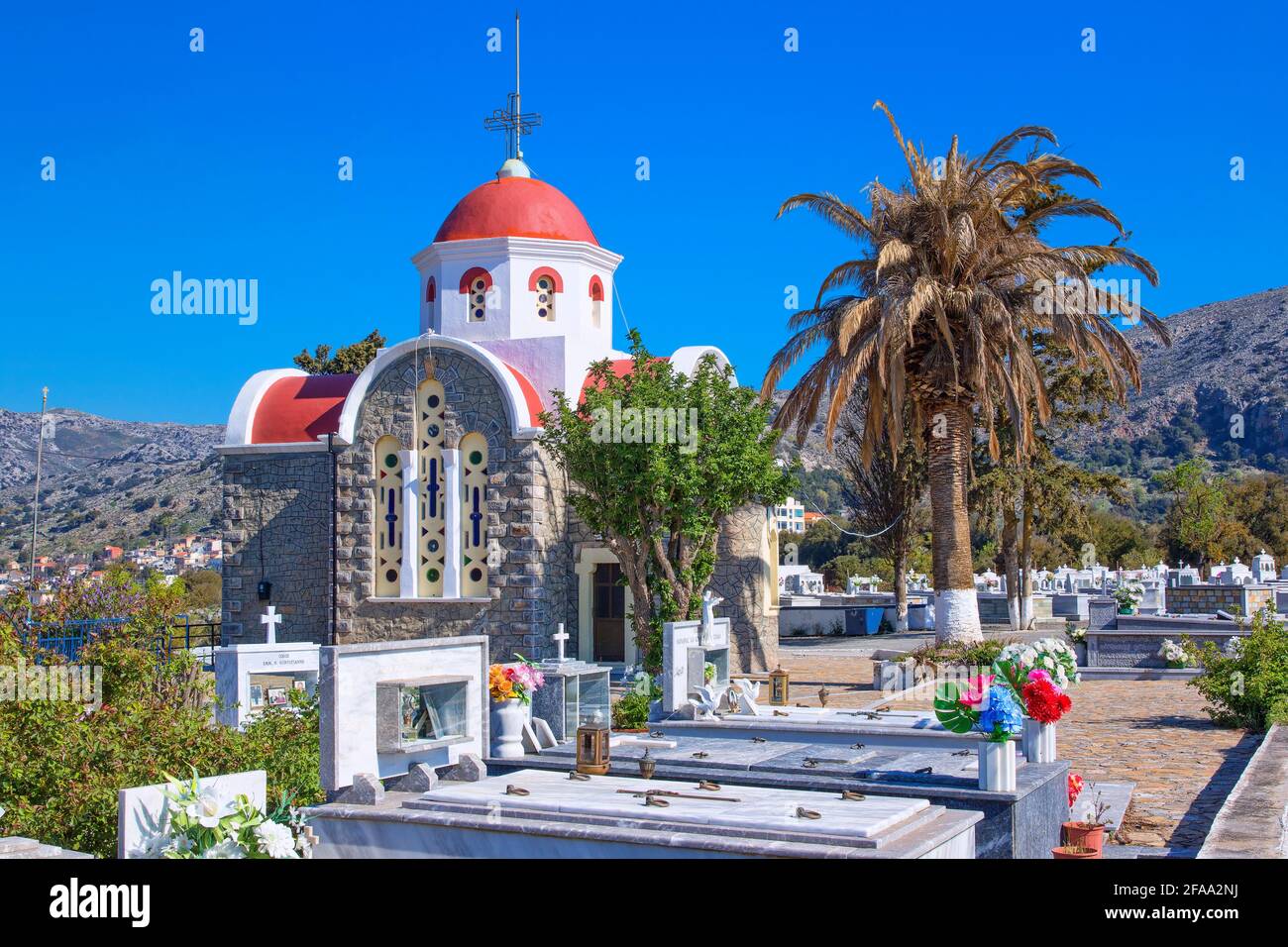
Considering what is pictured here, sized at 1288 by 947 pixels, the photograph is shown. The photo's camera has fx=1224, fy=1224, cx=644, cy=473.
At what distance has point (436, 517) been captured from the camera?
2178 cm

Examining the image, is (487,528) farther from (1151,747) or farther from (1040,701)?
(1040,701)

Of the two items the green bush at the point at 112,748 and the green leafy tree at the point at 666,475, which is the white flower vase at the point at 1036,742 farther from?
the green leafy tree at the point at 666,475

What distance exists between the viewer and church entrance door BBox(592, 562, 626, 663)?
72.7 feet

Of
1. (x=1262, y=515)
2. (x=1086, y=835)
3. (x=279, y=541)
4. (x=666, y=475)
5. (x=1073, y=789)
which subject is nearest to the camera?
(x=1086, y=835)

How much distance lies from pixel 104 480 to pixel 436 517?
71675mm

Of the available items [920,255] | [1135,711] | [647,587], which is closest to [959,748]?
[1135,711]

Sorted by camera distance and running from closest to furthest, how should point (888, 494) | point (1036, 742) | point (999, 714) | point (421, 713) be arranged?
point (999, 714), point (421, 713), point (1036, 742), point (888, 494)

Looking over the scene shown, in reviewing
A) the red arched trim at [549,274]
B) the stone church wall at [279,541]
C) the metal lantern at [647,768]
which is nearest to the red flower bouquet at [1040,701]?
the metal lantern at [647,768]

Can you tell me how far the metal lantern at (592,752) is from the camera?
29.0ft

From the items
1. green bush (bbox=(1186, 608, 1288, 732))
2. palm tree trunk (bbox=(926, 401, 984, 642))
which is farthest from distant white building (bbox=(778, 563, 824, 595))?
green bush (bbox=(1186, 608, 1288, 732))

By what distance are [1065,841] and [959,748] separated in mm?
2369

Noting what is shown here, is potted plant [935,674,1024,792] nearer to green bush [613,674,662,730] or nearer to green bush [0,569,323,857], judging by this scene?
green bush [0,569,323,857]

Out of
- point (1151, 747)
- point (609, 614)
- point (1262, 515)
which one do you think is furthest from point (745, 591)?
point (1262, 515)

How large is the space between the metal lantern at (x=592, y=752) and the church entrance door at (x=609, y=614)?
13125 millimetres
